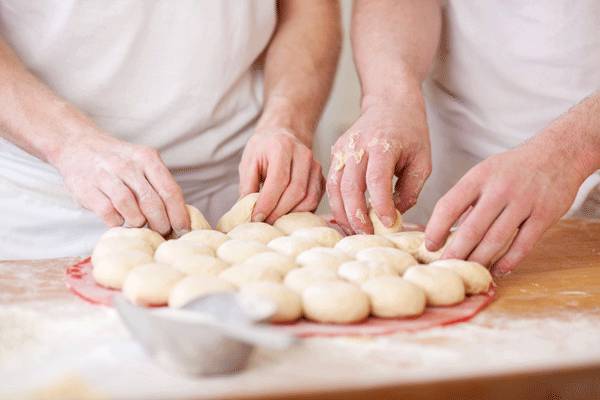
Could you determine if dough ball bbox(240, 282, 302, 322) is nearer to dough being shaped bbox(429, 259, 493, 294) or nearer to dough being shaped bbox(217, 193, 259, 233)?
dough being shaped bbox(429, 259, 493, 294)

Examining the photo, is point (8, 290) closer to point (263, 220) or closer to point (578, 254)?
point (263, 220)

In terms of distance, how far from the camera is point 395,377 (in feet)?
3.20

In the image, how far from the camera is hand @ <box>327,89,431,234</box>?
5.00 feet

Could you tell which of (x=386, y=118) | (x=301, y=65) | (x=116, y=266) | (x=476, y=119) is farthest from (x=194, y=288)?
(x=476, y=119)

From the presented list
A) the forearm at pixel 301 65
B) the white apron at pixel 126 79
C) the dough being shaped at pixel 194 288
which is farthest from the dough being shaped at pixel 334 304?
the white apron at pixel 126 79

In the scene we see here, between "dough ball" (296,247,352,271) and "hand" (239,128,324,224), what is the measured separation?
0.26 metres

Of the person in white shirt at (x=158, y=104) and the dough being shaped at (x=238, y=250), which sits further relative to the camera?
the person in white shirt at (x=158, y=104)

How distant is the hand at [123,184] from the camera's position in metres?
1.47

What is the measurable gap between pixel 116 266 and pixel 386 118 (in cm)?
64

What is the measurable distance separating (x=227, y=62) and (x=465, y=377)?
114 cm

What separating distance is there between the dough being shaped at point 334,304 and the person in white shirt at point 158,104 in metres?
0.42

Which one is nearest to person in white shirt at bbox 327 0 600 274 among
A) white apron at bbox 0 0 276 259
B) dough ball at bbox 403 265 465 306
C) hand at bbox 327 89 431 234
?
hand at bbox 327 89 431 234

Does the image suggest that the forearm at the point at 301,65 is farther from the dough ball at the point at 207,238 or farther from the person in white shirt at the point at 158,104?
the dough ball at the point at 207,238

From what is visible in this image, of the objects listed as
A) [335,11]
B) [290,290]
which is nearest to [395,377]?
[290,290]
